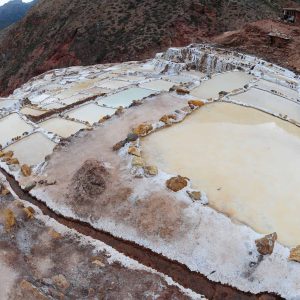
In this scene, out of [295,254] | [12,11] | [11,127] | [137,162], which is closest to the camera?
[295,254]

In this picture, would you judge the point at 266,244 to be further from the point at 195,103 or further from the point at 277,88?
the point at 277,88

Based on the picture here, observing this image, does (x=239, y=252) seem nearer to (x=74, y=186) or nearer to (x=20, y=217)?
(x=74, y=186)

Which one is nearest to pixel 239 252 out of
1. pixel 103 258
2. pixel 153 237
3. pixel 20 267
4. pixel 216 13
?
pixel 153 237

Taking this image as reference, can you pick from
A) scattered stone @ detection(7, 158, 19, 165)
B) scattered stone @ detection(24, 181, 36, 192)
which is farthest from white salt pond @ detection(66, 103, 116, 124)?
scattered stone @ detection(24, 181, 36, 192)

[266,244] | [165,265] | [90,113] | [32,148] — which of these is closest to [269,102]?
[90,113]

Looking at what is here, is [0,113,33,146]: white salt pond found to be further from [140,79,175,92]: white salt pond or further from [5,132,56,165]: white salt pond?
[140,79,175,92]: white salt pond

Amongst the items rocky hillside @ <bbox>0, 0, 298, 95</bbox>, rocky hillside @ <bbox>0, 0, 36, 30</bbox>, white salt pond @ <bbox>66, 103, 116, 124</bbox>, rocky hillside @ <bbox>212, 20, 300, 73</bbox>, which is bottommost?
rocky hillside @ <bbox>0, 0, 36, 30</bbox>

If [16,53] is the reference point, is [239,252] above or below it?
above
